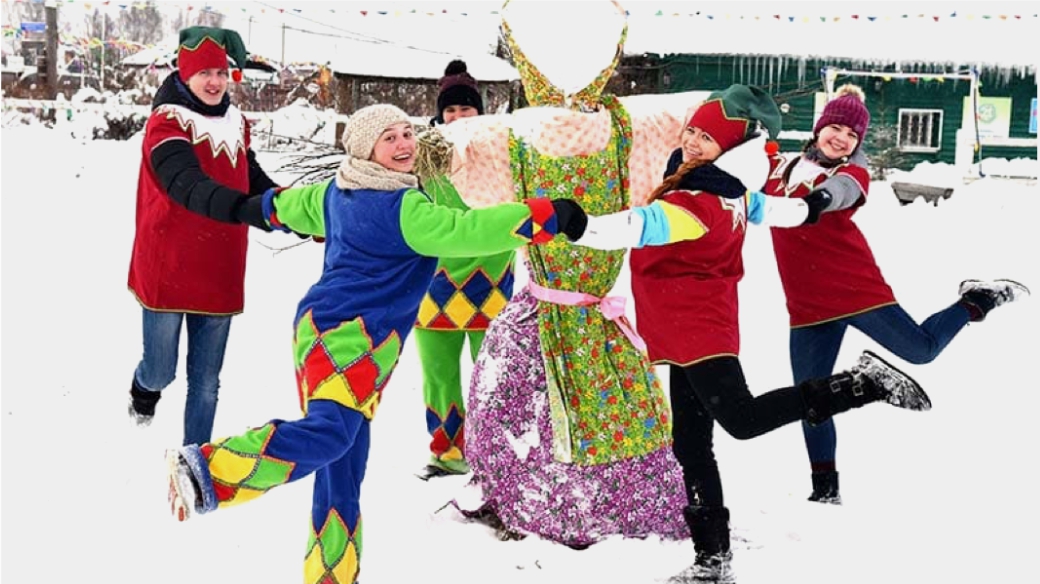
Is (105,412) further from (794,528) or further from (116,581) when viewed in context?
(794,528)

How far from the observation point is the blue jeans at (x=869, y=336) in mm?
4258

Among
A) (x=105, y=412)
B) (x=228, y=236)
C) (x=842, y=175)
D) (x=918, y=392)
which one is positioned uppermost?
(x=842, y=175)

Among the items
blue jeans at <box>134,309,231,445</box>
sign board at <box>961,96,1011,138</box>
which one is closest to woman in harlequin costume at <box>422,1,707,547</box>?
blue jeans at <box>134,309,231,445</box>

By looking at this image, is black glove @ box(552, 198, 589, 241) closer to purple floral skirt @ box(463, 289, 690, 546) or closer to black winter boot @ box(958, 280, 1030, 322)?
purple floral skirt @ box(463, 289, 690, 546)

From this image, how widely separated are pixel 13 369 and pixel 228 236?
2.69 m

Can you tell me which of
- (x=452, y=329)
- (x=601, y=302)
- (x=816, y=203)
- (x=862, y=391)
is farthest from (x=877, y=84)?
(x=862, y=391)

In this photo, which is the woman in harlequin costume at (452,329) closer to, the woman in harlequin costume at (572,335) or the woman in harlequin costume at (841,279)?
the woman in harlequin costume at (572,335)

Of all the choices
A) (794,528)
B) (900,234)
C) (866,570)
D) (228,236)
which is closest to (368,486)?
(228,236)

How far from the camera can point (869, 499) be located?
15.1ft

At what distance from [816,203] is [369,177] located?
1.61 metres

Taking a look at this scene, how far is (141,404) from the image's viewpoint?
15.8 ft

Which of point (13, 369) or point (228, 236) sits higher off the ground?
point (228, 236)

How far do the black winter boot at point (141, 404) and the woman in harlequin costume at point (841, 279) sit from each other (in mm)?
2510

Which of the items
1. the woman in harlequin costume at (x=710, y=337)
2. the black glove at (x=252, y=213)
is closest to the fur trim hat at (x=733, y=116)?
the woman in harlequin costume at (x=710, y=337)
